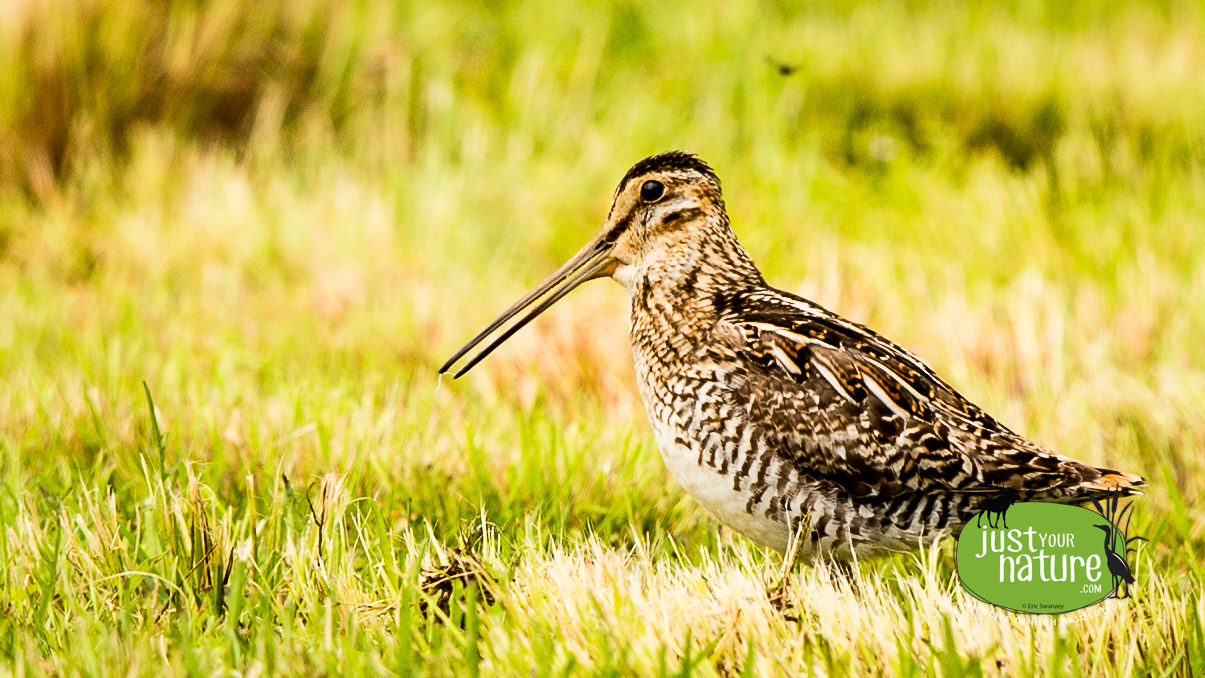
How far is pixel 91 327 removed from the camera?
15.8 ft

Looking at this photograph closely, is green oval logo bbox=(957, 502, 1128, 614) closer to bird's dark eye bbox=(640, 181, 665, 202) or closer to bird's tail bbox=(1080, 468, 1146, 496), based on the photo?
bird's tail bbox=(1080, 468, 1146, 496)

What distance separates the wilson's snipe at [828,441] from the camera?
276cm

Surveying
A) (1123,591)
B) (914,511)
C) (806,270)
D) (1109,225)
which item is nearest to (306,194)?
(806,270)

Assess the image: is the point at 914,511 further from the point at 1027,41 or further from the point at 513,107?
the point at 1027,41

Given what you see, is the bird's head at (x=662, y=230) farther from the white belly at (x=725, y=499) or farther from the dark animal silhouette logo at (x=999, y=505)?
the dark animal silhouette logo at (x=999, y=505)

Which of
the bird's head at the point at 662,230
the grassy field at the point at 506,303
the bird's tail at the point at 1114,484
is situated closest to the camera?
the grassy field at the point at 506,303

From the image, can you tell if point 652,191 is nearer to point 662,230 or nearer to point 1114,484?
point 662,230

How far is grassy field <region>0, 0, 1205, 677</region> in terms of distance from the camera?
250 cm

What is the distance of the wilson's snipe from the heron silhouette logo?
49 millimetres

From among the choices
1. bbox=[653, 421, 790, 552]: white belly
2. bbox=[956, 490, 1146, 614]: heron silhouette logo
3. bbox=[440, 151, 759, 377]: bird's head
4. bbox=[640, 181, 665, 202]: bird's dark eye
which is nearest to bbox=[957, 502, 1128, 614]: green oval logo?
bbox=[956, 490, 1146, 614]: heron silhouette logo

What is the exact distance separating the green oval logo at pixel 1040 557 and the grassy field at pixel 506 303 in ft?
0.25

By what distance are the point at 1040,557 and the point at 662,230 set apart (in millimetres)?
1295

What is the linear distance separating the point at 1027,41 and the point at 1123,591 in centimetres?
544

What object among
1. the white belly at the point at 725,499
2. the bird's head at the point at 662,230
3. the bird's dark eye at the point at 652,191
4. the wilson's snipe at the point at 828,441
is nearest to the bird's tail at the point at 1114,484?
the wilson's snipe at the point at 828,441
